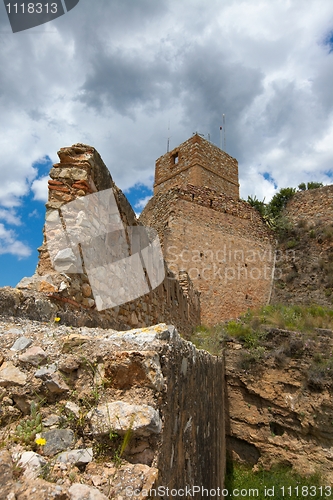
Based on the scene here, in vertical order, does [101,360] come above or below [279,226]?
below

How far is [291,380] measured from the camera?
23.0 ft

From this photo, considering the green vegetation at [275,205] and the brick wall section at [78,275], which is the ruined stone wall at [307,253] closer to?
the green vegetation at [275,205]

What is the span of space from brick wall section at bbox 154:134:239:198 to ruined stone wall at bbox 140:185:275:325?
3.42 metres

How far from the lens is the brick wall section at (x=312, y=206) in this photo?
→ 50.7 ft

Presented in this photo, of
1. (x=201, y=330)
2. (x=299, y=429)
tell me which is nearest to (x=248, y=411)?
(x=299, y=429)

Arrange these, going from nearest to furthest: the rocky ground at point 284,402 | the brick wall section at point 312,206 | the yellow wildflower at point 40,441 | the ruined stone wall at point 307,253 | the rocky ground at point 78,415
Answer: the rocky ground at point 78,415
the yellow wildflower at point 40,441
the rocky ground at point 284,402
the ruined stone wall at point 307,253
the brick wall section at point 312,206

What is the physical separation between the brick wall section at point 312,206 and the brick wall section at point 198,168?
3.08 metres

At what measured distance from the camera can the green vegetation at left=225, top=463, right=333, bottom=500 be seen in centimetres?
573

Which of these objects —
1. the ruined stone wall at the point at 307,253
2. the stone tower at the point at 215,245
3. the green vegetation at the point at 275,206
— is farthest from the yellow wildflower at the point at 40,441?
the green vegetation at the point at 275,206

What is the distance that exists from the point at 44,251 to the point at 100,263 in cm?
54

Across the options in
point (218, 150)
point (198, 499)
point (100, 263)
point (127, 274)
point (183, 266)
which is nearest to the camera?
point (198, 499)

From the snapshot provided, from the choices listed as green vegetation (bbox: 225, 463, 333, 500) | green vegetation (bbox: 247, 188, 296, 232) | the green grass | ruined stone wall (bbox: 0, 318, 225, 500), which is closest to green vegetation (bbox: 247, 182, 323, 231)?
green vegetation (bbox: 247, 188, 296, 232)

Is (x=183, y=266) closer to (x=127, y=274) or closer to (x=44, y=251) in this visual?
(x=127, y=274)
